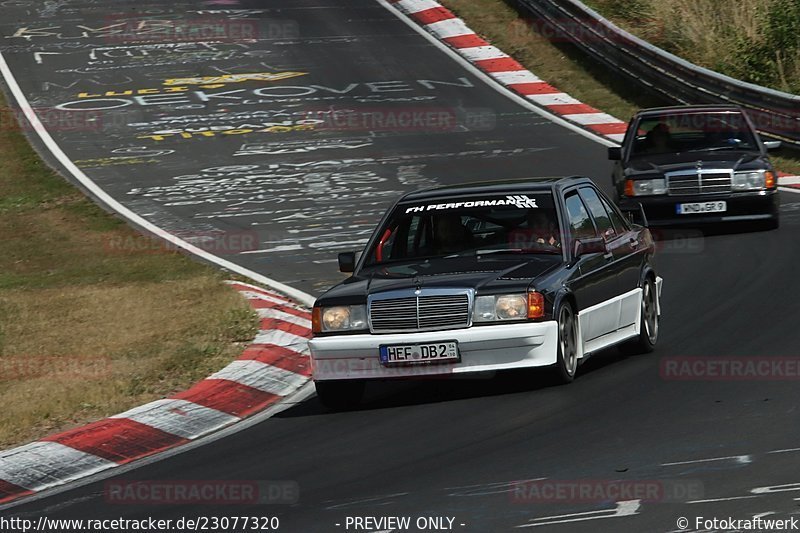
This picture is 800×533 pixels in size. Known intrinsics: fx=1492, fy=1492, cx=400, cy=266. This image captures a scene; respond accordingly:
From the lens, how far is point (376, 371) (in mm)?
9414

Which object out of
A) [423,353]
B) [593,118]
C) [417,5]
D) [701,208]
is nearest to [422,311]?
[423,353]

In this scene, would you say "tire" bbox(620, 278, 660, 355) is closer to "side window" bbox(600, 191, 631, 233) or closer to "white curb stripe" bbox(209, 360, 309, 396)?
"side window" bbox(600, 191, 631, 233)

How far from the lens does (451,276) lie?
9625 mm

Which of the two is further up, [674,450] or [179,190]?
[674,450]

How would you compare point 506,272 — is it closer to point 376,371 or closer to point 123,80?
point 376,371

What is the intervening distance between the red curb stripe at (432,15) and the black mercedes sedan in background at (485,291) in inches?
780

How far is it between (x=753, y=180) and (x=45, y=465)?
1027cm

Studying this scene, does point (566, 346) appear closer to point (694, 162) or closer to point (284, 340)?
point (284, 340)

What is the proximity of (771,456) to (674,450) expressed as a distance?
1.71ft

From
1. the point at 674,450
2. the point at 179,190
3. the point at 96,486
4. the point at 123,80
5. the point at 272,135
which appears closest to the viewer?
the point at 674,450

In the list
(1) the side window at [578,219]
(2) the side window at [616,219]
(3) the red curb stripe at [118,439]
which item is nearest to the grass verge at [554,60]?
(2) the side window at [616,219]

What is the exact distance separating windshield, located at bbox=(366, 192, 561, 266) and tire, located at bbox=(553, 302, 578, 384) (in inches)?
23.9

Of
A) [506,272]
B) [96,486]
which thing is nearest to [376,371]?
[506,272]

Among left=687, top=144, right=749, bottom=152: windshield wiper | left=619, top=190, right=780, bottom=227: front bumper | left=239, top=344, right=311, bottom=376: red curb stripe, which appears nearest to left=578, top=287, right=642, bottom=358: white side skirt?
left=239, top=344, right=311, bottom=376: red curb stripe
